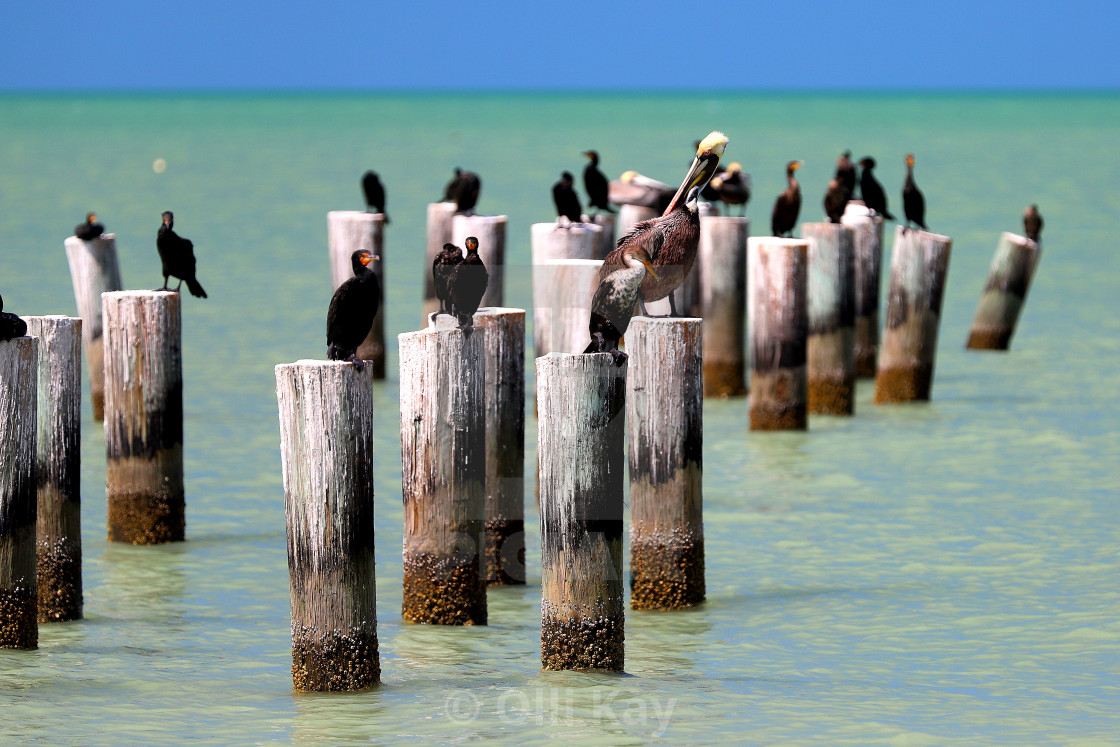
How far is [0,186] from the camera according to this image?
40.6 m

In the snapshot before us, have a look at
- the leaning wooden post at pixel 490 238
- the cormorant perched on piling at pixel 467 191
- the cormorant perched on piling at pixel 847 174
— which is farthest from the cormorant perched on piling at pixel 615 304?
the cormorant perched on piling at pixel 847 174

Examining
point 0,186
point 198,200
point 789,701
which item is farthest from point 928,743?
point 0,186

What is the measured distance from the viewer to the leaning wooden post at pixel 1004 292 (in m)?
16.7

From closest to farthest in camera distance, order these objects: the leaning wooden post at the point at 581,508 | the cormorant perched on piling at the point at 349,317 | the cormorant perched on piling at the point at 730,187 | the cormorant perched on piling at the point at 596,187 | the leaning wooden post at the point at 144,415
→ the leaning wooden post at the point at 581,508 < the cormorant perched on piling at the point at 349,317 < the leaning wooden post at the point at 144,415 < the cormorant perched on piling at the point at 596,187 < the cormorant perched on piling at the point at 730,187

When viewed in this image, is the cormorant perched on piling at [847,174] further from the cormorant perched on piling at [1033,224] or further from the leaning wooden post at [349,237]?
the leaning wooden post at [349,237]

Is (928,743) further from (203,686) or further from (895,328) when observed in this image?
(895,328)

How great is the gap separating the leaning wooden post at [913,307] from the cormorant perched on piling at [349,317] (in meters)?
7.60

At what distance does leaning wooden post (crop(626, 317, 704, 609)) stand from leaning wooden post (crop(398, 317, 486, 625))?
764mm

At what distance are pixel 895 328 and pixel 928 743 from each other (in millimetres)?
7758

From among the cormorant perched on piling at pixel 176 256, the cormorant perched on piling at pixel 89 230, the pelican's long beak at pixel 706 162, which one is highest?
the pelican's long beak at pixel 706 162

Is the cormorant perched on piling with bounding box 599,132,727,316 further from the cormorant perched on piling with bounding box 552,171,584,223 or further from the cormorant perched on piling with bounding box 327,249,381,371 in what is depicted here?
the cormorant perched on piling with bounding box 552,171,584,223

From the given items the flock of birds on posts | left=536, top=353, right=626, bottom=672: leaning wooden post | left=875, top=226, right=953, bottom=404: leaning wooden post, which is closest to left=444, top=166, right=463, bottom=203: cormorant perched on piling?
the flock of birds on posts

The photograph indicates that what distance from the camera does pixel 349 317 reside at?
6.84 m

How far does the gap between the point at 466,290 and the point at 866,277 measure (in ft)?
24.4
